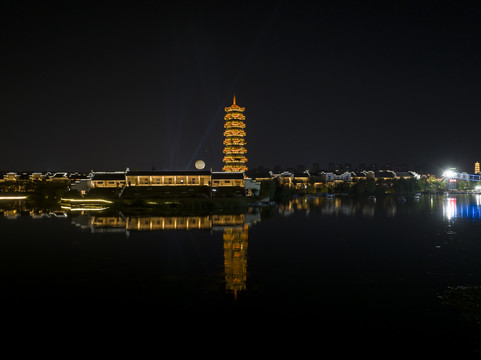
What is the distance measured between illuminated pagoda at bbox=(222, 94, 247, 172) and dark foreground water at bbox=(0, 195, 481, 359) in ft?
123

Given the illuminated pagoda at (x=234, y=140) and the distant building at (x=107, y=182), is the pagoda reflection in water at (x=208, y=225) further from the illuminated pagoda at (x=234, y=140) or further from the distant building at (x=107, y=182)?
the illuminated pagoda at (x=234, y=140)

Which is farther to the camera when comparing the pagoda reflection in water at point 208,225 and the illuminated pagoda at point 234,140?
the illuminated pagoda at point 234,140

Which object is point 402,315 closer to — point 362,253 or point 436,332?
point 436,332

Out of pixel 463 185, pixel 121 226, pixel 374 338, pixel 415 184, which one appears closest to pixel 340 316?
pixel 374 338

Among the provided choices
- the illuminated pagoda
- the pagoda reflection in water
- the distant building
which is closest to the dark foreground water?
the pagoda reflection in water

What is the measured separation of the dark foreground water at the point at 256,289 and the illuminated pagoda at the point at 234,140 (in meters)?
37.6

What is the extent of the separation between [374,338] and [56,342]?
860cm

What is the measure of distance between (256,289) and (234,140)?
53.0m

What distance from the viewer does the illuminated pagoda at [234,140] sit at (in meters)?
65.4

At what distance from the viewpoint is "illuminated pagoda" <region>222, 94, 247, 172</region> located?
215 feet

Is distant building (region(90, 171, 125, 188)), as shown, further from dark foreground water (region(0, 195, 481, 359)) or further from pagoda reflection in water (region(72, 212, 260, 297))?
dark foreground water (region(0, 195, 481, 359))

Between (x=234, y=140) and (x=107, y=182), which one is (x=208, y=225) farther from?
(x=234, y=140)

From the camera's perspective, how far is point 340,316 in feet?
38.7

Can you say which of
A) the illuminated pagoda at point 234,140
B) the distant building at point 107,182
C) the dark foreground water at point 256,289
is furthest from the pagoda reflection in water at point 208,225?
the illuminated pagoda at point 234,140
